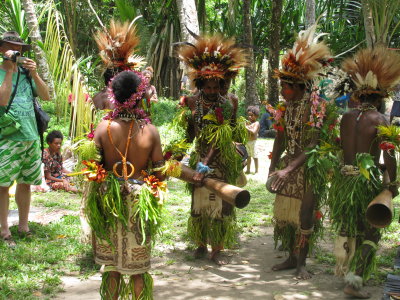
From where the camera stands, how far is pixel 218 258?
4922 mm

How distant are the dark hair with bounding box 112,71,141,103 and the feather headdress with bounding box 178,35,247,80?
1436 mm

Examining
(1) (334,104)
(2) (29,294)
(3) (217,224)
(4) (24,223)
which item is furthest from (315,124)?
(4) (24,223)

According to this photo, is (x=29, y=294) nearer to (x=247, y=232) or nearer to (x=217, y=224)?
(x=217, y=224)

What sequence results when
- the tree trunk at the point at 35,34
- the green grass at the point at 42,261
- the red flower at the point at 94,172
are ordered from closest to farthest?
the red flower at the point at 94,172, the green grass at the point at 42,261, the tree trunk at the point at 35,34

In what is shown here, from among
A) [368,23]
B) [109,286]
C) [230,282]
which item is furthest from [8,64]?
[368,23]

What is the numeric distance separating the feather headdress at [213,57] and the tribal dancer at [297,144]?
50 centimetres

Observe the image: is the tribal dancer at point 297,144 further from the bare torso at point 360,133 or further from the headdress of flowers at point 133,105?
the headdress of flowers at point 133,105

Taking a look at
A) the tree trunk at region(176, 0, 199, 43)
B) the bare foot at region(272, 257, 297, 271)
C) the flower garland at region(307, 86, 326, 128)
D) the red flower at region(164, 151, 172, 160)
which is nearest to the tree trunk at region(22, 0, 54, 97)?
the tree trunk at region(176, 0, 199, 43)

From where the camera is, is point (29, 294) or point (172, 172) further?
point (29, 294)

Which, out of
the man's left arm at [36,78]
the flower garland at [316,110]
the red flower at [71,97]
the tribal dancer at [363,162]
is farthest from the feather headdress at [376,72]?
the man's left arm at [36,78]

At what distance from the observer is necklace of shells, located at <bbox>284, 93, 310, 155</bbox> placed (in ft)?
15.0

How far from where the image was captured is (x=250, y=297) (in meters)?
4.04

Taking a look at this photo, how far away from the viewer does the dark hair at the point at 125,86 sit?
11.0ft

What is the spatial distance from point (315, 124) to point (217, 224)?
4.56 feet
